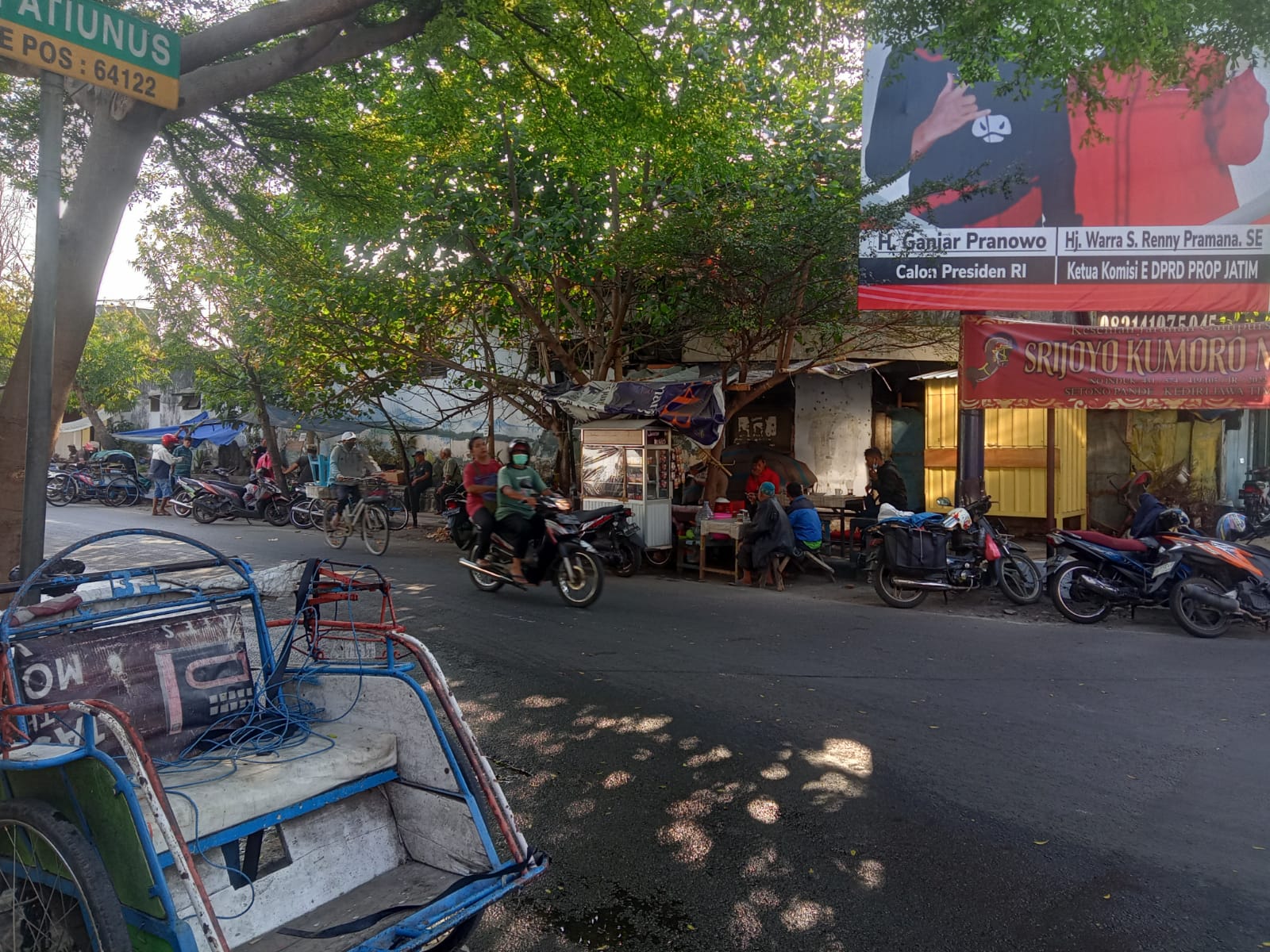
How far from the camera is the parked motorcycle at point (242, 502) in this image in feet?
60.5

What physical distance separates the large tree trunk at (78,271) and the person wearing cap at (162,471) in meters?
15.9

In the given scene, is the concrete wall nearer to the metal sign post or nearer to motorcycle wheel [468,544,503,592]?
motorcycle wheel [468,544,503,592]

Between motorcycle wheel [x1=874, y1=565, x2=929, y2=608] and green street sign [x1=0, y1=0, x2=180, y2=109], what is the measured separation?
321 inches

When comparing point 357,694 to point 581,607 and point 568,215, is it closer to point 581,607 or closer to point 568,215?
point 581,607

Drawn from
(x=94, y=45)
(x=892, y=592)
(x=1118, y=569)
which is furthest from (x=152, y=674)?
(x=1118, y=569)

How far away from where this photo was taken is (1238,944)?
3.14 metres

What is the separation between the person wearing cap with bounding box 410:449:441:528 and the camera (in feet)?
61.6

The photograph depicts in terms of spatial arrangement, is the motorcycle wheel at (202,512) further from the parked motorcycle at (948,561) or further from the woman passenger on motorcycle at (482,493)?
the parked motorcycle at (948,561)

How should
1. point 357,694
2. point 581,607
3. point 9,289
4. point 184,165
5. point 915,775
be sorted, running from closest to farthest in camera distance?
point 357,694 < point 915,775 < point 184,165 < point 581,607 < point 9,289

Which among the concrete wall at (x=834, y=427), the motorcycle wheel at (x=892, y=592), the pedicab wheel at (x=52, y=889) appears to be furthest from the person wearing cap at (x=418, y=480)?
the pedicab wheel at (x=52, y=889)

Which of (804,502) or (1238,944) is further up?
(804,502)

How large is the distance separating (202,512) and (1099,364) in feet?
53.8

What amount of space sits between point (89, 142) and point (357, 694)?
3620mm

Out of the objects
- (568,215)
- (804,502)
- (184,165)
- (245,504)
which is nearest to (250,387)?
(245,504)
